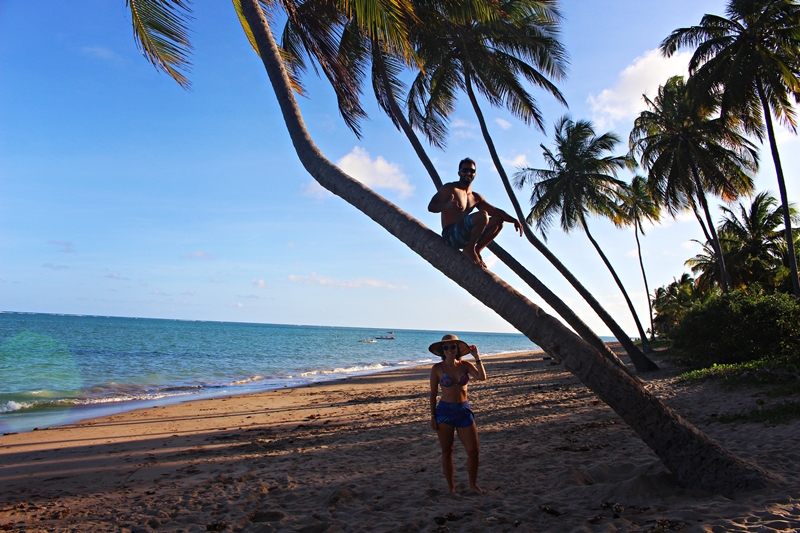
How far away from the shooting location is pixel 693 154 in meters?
18.1

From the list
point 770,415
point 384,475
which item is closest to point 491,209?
point 384,475

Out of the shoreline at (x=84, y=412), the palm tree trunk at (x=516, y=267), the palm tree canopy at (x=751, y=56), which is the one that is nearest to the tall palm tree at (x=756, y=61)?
the palm tree canopy at (x=751, y=56)

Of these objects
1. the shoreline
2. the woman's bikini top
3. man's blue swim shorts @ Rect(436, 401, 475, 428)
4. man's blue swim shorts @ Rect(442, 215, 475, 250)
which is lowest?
the shoreline

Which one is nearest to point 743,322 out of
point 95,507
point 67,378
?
point 95,507

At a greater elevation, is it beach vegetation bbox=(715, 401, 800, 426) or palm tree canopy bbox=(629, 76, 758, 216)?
palm tree canopy bbox=(629, 76, 758, 216)

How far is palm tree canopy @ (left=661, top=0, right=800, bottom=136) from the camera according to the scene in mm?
13555

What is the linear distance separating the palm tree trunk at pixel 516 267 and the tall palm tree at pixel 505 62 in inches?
56.1

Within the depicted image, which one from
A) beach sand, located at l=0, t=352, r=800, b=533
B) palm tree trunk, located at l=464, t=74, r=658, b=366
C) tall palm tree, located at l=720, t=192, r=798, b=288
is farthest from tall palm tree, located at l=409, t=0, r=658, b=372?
tall palm tree, located at l=720, t=192, r=798, b=288

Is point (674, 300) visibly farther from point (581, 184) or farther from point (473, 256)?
point (473, 256)

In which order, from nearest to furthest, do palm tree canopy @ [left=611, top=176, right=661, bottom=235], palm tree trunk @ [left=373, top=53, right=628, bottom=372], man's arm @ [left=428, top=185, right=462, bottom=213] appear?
man's arm @ [left=428, top=185, right=462, bottom=213] → palm tree trunk @ [left=373, top=53, right=628, bottom=372] → palm tree canopy @ [left=611, top=176, right=661, bottom=235]

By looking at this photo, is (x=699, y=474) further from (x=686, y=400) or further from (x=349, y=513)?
(x=686, y=400)

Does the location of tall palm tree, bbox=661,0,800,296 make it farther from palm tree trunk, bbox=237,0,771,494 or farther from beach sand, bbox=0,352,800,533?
palm tree trunk, bbox=237,0,771,494

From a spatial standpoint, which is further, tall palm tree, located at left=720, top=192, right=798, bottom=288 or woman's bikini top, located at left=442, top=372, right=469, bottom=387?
tall palm tree, located at left=720, top=192, right=798, bottom=288

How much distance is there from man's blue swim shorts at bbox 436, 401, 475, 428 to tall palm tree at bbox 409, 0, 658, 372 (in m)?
8.98
